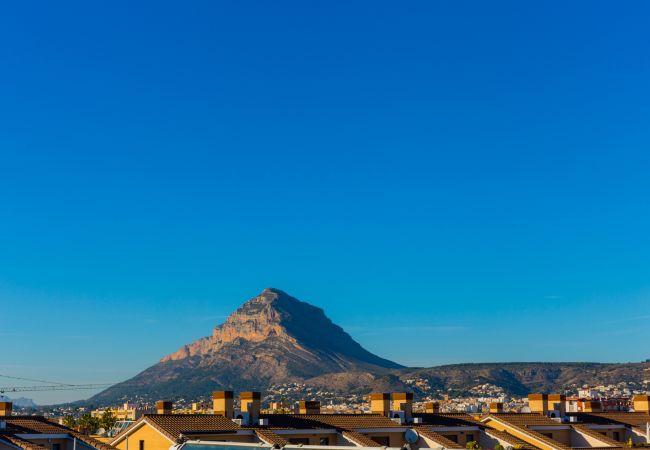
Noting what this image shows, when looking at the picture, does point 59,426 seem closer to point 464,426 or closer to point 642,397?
point 464,426

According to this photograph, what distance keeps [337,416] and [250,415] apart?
328 inches

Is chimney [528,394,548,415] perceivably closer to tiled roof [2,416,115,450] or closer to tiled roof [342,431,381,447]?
tiled roof [342,431,381,447]

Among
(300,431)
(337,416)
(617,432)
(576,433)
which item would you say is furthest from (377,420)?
(617,432)

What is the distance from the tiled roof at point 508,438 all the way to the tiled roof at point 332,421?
8.23 m

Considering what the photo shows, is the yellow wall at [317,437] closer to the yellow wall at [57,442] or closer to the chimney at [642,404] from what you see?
the yellow wall at [57,442]

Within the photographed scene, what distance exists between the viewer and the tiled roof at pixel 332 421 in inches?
2680

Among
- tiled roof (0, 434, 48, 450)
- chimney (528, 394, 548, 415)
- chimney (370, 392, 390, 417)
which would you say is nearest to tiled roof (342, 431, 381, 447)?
chimney (370, 392, 390, 417)

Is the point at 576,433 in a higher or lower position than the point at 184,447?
lower

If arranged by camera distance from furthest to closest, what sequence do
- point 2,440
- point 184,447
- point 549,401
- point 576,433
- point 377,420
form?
point 549,401, point 576,433, point 377,420, point 2,440, point 184,447

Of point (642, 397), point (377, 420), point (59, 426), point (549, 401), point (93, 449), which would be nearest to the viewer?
point (93, 449)

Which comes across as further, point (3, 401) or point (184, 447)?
point (3, 401)

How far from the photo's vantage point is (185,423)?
62.4 meters

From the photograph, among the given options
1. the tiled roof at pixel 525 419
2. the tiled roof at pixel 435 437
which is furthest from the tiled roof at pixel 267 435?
the tiled roof at pixel 525 419

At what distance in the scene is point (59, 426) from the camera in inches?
2714
